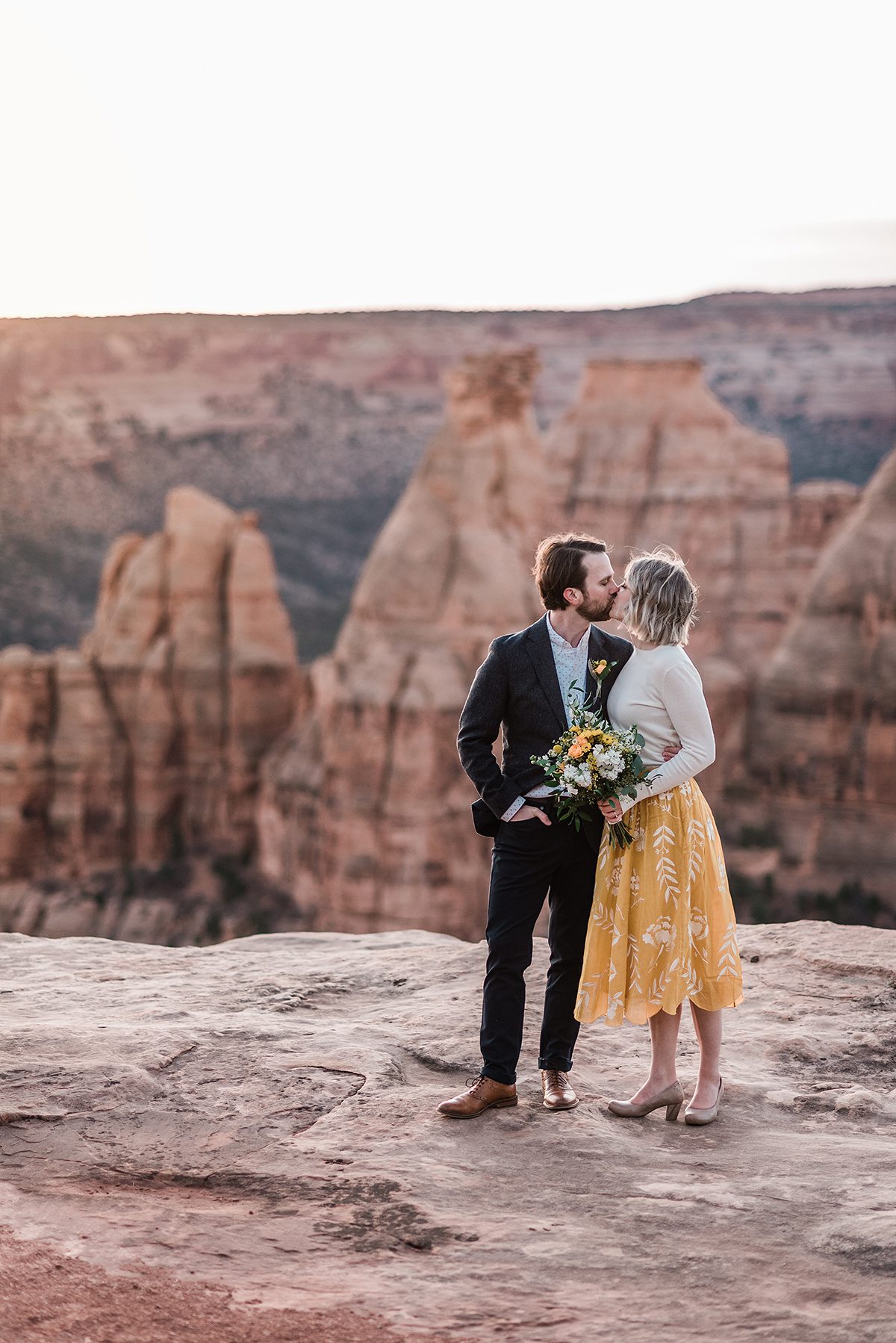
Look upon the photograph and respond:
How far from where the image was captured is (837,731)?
24750 mm

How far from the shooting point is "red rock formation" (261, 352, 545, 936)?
2319 centimetres

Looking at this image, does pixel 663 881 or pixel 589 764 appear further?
pixel 663 881

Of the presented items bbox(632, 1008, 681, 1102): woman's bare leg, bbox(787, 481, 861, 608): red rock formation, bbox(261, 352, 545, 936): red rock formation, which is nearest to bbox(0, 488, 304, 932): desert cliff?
bbox(261, 352, 545, 936): red rock formation

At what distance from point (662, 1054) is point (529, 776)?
35.8 inches

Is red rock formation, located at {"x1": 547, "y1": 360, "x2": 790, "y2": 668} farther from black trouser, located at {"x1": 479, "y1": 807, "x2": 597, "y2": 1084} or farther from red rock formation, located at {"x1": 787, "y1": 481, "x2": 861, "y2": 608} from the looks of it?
black trouser, located at {"x1": 479, "y1": 807, "x2": 597, "y2": 1084}

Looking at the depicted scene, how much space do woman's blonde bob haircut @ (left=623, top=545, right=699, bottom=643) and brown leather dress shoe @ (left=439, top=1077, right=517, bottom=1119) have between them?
4.48 feet

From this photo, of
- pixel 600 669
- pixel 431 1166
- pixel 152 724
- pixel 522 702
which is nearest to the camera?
pixel 431 1166

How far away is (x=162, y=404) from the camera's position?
67.8m

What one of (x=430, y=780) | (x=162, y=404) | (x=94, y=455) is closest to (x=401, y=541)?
(x=430, y=780)

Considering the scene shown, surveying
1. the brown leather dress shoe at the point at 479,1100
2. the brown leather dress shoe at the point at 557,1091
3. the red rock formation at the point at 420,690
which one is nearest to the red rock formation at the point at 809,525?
the red rock formation at the point at 420,690

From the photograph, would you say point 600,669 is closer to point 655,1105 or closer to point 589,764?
point 589,764

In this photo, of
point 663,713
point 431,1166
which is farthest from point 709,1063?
point 663,713

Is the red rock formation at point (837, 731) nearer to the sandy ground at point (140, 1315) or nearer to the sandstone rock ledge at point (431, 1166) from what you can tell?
the sandstone rock ledge at point (431, 1166)

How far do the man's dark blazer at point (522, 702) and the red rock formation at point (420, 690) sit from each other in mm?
18674
